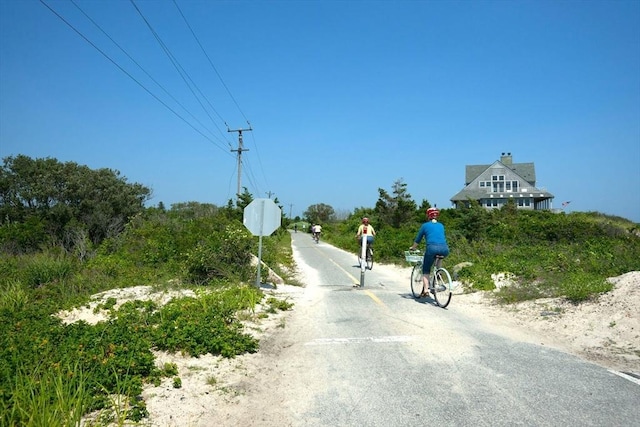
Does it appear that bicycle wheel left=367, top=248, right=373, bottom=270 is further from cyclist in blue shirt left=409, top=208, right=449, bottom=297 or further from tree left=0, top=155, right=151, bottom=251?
tree left=0, top=155, right=151, bottom=251

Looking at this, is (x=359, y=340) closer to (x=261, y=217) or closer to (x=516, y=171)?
(x=261, y=217)

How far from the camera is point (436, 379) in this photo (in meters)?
4.98

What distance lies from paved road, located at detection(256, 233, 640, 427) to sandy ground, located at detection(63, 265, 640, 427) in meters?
0.30

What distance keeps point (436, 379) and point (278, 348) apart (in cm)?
253

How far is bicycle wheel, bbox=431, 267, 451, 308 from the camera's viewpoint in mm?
9262

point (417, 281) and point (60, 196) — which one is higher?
point (60, 196)

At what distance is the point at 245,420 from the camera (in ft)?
13.4

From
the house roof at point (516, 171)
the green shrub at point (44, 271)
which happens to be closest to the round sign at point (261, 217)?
the green shrub at point (44, 271)

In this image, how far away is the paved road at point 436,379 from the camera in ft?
13.3

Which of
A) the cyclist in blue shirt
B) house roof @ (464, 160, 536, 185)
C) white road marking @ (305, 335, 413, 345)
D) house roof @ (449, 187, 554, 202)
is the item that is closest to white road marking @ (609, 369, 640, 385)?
white road marking @ (305, 335, 413, 345)

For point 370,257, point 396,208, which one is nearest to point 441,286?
point 370,257

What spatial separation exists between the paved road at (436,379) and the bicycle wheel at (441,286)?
101 centimetres

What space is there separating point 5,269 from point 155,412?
1133 centimetres

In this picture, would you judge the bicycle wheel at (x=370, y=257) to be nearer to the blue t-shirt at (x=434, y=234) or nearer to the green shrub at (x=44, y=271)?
the blue t-shirt at (x=434, y=234)
